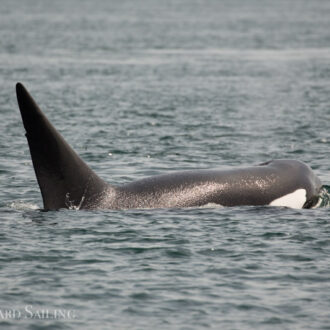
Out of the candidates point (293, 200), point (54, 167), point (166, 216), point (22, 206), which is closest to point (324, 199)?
point (293, 200)

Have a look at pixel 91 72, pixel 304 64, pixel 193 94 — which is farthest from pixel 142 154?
pixel 304 64

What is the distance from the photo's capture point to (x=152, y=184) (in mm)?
15688

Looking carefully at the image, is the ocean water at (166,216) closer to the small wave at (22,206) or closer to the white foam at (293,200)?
the small wave at (22,206)

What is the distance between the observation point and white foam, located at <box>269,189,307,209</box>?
53.3 feet

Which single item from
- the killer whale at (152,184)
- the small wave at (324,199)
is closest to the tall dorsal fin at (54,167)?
the killer whale at (152,184)

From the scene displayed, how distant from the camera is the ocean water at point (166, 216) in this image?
11.3 meters

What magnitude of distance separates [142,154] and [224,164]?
96.2 inches

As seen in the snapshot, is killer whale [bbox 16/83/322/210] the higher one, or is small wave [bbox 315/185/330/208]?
killer whale [bbox 16/83/322/210]

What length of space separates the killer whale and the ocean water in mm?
278

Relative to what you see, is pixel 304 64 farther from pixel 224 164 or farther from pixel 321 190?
pixel 321 190

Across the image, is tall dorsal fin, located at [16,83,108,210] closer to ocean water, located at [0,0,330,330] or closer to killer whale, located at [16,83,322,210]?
killer whale, located at [16,83,322,210]

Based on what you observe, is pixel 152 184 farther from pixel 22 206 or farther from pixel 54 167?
pixel 22 206

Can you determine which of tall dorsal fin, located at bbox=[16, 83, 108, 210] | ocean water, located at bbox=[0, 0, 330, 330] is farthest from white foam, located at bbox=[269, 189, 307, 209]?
tall dorsal fin, located at bbox=[16, 83, 108, 210]

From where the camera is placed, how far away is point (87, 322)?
10703mm
